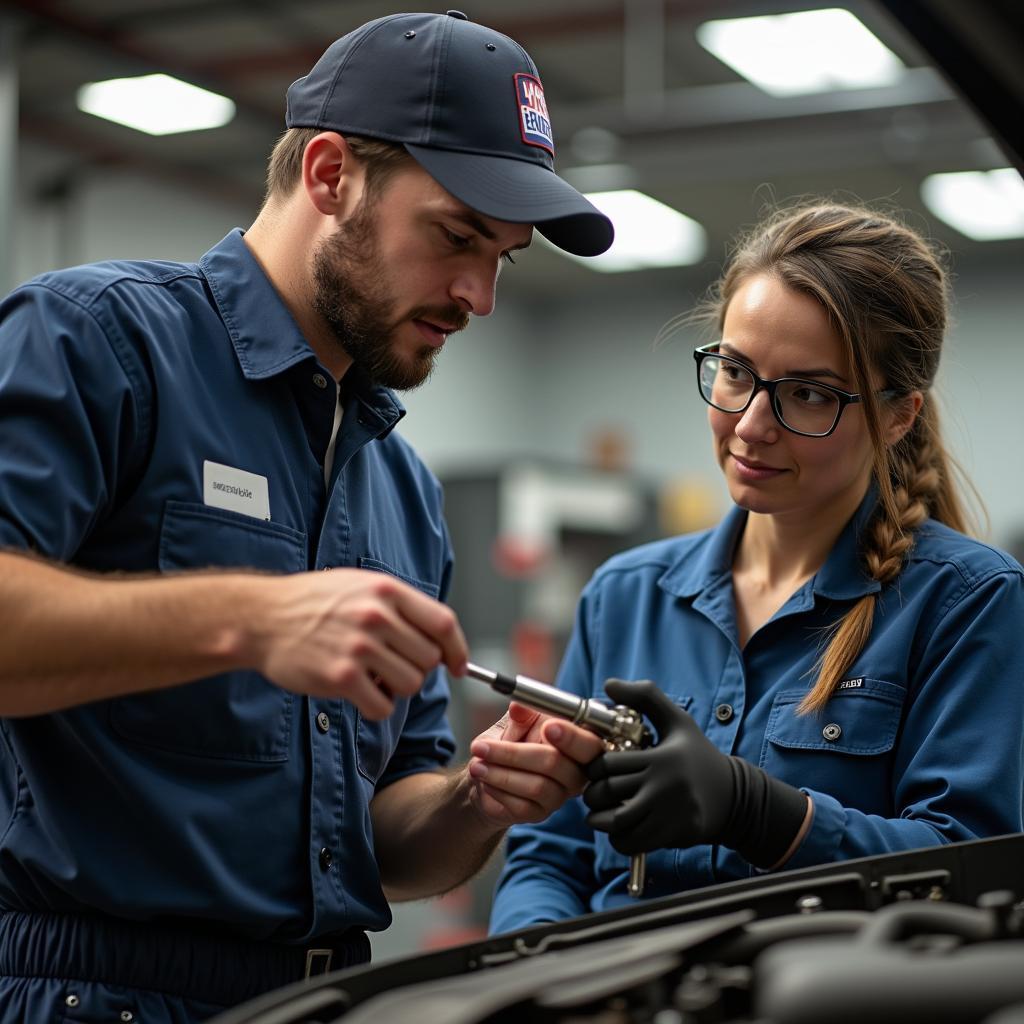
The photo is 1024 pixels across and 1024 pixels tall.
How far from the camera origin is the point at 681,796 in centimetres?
127

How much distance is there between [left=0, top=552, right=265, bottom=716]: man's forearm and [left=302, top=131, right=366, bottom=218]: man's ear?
499mm

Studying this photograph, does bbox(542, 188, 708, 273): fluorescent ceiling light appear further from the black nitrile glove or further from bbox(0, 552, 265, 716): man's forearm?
bbox(0, 552, 265, 716): man's forearm

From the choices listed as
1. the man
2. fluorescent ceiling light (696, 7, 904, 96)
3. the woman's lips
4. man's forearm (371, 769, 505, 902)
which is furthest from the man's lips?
fluorescent ceiling light (696, 7, 904, 96)

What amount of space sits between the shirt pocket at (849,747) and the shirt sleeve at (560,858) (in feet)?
0.89

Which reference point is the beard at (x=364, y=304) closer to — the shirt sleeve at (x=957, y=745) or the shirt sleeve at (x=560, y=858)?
the shirt sleeve at (x=560, y=858)

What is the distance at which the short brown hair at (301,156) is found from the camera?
1.40 meters

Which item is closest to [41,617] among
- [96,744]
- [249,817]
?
[96,744]

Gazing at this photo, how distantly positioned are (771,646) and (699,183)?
200 inches

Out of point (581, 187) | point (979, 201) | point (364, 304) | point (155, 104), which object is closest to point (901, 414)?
point (364, 304)

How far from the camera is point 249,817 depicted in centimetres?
128

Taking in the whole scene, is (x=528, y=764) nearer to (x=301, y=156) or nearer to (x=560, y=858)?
(x=560, y=858)

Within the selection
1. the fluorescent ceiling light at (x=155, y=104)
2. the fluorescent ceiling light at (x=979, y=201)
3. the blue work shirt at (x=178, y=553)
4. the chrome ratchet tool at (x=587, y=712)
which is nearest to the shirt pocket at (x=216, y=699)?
the blue work shirt at (x=178, y=553)

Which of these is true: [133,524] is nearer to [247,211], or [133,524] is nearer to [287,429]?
[287,429]

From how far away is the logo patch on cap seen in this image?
1433 millimetres
